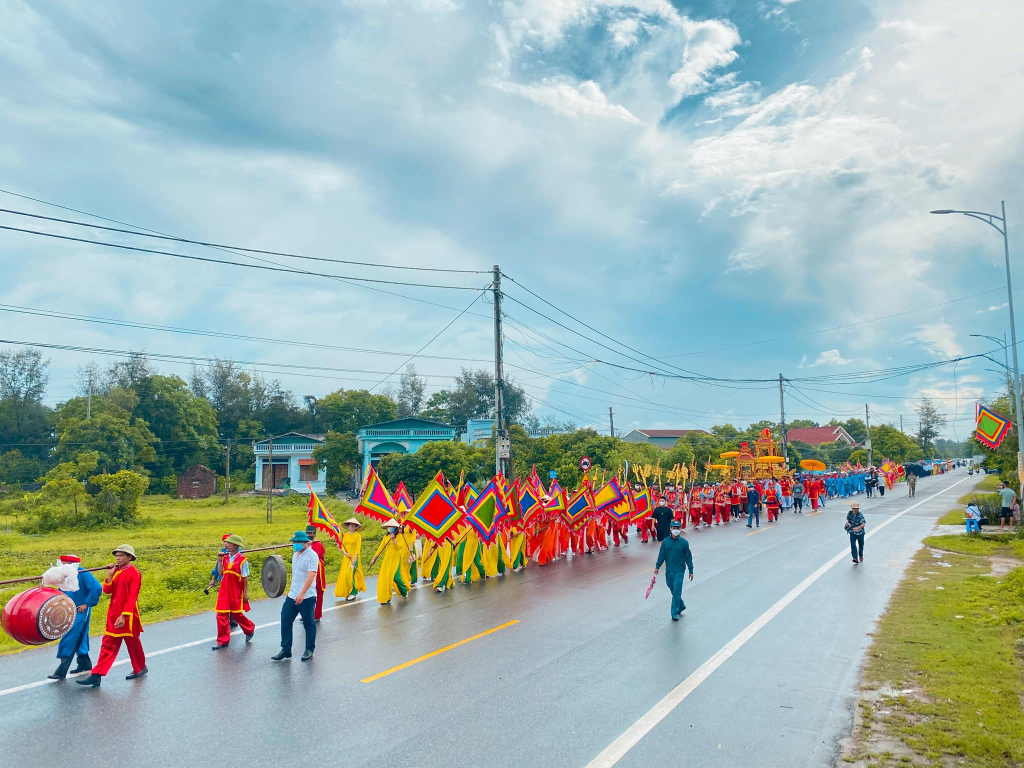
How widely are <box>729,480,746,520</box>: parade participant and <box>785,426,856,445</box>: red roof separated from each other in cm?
7684

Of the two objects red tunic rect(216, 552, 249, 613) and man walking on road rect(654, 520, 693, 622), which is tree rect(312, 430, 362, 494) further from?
man walking on road rect(654, 520, 693, 622)

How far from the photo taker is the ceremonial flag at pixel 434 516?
12625 millimetres

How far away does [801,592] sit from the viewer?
1216cm

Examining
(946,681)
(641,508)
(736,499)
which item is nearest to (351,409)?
(736,499)

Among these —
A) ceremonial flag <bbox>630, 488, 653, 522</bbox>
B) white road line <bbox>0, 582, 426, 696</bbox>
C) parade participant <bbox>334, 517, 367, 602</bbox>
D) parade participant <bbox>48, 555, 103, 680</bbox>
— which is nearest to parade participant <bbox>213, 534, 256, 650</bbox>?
white road line <bbox>0, 582, 426, 696</bbox>

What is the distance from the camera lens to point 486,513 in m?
13.9

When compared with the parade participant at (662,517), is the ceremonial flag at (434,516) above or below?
above

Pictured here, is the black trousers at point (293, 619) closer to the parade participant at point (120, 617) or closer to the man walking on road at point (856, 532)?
the parade participant at point (120, 617)

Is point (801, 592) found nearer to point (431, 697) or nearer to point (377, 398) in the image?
point (431, 697)

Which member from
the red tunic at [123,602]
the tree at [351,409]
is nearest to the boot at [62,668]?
the red tunic at [123,602]

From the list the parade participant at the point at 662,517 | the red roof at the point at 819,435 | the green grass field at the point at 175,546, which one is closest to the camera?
the green grass field at the point at 175,546

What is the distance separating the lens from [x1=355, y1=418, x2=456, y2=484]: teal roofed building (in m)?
51.7

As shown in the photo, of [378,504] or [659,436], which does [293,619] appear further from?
[659,436]

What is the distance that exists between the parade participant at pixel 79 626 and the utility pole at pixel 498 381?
1292 cm
